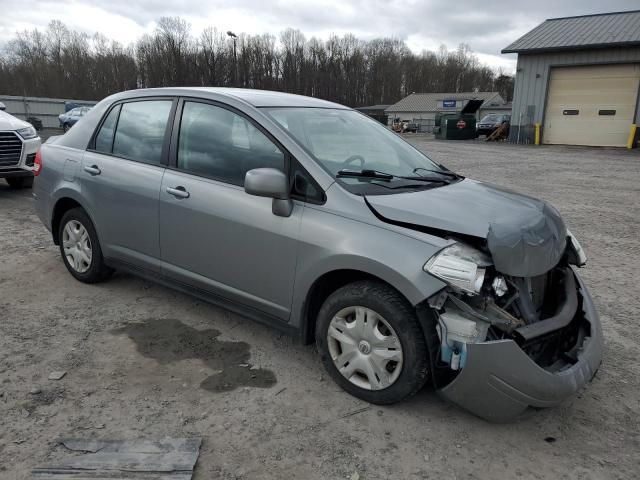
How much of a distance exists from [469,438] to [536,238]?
112cm

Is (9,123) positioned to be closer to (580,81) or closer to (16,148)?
(16,148)

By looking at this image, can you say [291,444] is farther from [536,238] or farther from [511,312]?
[536,238]

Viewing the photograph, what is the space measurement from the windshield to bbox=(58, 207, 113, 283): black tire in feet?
6.74

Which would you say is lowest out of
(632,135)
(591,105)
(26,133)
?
(26,133)

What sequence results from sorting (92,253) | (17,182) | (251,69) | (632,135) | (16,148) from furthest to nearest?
(251,69)
(632,135)
(17,182)
(16,148)
(92,253)

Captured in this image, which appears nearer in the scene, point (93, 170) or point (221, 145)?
point (221, 145)

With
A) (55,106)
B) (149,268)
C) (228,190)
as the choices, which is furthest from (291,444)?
(55,106)

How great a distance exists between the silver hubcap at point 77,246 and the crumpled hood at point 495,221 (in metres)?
2.81

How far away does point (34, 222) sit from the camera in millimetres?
6938

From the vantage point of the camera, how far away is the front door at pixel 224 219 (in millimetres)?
3068

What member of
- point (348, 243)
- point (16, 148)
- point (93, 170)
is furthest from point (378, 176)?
point (16, 148)

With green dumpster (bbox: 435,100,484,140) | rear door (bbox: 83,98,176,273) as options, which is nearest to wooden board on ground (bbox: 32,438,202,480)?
rear door (bbox: 83,98,176,273)

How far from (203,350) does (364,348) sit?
1.26 m

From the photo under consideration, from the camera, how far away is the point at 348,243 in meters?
2.73
